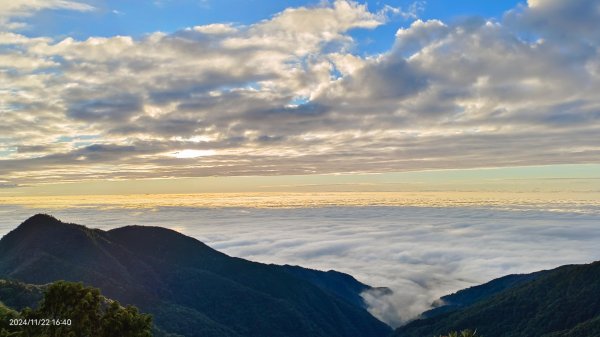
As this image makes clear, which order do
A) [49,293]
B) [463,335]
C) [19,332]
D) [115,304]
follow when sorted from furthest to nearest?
[463,335]
[115,304]
[49,293]
[19,332]

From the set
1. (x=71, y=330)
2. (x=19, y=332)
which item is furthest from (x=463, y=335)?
(x=19, y=332)

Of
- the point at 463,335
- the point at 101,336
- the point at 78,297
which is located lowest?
the point at 463,335

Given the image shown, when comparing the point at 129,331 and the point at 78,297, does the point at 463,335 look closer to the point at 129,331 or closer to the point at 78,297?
the point at 129,331

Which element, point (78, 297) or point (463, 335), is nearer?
point (78, 297)

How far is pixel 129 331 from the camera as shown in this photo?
6806 cm

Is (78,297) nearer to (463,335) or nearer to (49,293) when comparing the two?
(49,293)

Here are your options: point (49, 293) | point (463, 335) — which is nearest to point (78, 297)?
point (49, 293)

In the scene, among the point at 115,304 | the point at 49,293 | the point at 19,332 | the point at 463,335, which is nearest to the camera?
the point at 19,332

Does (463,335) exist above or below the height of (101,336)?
below

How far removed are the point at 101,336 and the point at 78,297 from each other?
6.82 metres

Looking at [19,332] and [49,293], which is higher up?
[49,293]

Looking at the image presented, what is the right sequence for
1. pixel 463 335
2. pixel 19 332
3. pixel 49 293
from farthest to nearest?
pixel 463 335, pixel 49 293, pixel 19 332

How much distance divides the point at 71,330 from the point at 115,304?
299 inches

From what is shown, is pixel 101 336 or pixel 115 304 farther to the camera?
pixel 115 304
